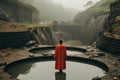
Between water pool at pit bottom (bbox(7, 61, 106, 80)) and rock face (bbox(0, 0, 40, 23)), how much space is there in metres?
13.8

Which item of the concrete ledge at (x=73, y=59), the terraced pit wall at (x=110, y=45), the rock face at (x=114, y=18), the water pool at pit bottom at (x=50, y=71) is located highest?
the rock face at (x=114, y=18)

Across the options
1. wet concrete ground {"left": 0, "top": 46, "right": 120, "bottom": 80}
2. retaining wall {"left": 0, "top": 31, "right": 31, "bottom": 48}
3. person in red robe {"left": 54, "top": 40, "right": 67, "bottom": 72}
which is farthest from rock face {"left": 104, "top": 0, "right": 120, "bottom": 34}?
person in red robe {"left": 54, "top": 40, "right": 67, "bottom": 72}

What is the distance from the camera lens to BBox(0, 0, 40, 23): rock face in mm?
26092

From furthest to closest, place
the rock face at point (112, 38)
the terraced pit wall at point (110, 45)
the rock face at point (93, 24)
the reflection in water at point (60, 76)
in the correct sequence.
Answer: the rock face at point (93, 24) < the rock face at point (112, 38) < the terraced pit wall at point (110, 45) < the reflection in water at point (60, 76)

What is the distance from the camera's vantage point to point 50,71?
34.4 feet

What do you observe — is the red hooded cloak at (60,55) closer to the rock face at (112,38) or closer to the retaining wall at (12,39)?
the rock face at (112,38)

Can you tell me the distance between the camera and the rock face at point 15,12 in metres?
26.1

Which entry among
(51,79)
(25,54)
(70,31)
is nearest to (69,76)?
(51,79)

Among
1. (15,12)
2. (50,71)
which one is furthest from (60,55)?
(15,12)

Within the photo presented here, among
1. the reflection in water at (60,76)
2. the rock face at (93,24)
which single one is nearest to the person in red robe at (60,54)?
the reflection in water at (60,76)

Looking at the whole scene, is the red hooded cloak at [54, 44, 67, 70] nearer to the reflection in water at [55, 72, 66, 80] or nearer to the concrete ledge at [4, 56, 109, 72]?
the reflection in water at [55, 72, 66, 80]

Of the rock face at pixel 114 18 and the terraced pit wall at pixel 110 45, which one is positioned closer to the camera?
the terraced pit wall at pixel 110 45

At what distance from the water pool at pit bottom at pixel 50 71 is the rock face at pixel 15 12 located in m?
13.8

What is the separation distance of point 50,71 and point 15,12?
22139 millimetres
